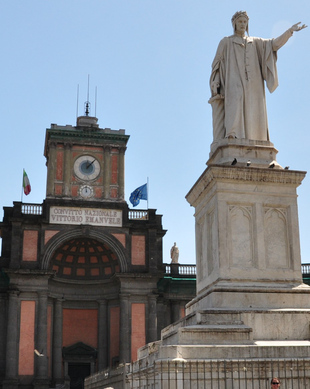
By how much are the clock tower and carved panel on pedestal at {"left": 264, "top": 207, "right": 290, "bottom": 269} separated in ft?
88.8

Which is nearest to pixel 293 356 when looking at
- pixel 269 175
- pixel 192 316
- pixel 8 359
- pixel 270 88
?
pixel 192 316

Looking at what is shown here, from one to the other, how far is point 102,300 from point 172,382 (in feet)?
94.0

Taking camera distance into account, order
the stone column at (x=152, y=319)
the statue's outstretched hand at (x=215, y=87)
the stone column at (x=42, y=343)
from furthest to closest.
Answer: the stone column at (x=152, y=319), the stone column at (x=42, y=343), the statue's outstretched hand at (x=215, y=87)

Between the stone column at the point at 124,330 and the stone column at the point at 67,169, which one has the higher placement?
the stone column at the point at 67,169

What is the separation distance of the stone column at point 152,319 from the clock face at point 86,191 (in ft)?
21.9

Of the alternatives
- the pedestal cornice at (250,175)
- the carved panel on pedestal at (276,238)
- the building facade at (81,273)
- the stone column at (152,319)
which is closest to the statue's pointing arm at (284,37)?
the pedestal cornice at (250,175)

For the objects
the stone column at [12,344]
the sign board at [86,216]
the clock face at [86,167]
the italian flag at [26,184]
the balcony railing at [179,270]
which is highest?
the clock face at [86,167]

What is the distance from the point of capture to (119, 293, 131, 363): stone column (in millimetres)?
34938

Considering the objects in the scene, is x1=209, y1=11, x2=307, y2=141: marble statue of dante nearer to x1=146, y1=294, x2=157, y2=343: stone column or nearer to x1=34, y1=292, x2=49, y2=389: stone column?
x1=34, y1=292, x2=49, y2=389: stone column

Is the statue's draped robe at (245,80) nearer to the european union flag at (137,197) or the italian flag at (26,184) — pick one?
the european union flag at (137,197)

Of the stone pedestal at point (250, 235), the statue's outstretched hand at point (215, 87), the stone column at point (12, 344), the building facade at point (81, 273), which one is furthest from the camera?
the building facade at point (81, 273)

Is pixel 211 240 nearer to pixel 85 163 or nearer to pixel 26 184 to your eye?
pixel 85 163

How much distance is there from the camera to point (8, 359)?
3375cm

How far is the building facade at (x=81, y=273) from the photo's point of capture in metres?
34.8
